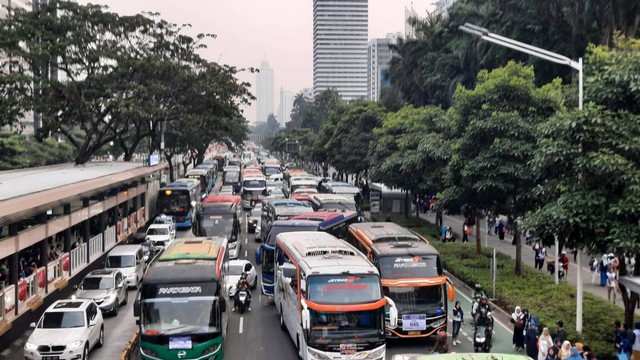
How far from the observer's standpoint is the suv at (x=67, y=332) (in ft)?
56.2

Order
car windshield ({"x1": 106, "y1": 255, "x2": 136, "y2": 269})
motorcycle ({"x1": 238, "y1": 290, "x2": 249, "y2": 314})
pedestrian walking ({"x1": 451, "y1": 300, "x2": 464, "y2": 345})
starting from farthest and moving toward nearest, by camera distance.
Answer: car windshield ({"x1": 106, "y1": 255, "x2": 136, "y2": 269}) < motorcycle ({"x1": 238, "y1": 290, "x2": 249, "y2": 314}) < pedestrian walking ({"x1": 451, "y1": 300, "x2": 464, "y2": 345})

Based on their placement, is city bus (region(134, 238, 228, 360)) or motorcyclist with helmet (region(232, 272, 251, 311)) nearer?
city bus (region(134, 238, 228, 360))

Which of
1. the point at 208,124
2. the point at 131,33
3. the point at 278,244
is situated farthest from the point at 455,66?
the point at 278,244

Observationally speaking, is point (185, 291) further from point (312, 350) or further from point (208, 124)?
point (208, 124)

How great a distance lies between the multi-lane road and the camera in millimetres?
18891

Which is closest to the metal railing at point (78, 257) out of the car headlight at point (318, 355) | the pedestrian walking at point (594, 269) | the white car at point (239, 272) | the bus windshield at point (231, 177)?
the white car at point (239, 272)

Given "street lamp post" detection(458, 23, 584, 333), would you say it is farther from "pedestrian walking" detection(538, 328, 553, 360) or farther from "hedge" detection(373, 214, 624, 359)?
"pedestrian walking" detection(538, 328, 553, 360)

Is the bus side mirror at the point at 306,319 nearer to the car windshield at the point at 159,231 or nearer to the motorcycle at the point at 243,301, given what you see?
the motorcycle at the point at 243,301

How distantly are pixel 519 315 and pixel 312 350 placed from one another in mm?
6011

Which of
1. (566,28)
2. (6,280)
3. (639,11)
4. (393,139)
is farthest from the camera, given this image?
(393,139)

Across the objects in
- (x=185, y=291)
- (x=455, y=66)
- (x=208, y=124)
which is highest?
(x=455, y=66)

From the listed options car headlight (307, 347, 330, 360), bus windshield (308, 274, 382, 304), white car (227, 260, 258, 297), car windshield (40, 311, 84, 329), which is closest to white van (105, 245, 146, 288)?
white car (227, 260, 258, 297)

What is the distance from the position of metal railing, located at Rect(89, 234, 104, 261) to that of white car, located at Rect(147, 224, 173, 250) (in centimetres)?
370

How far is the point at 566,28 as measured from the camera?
4447 centimetres
